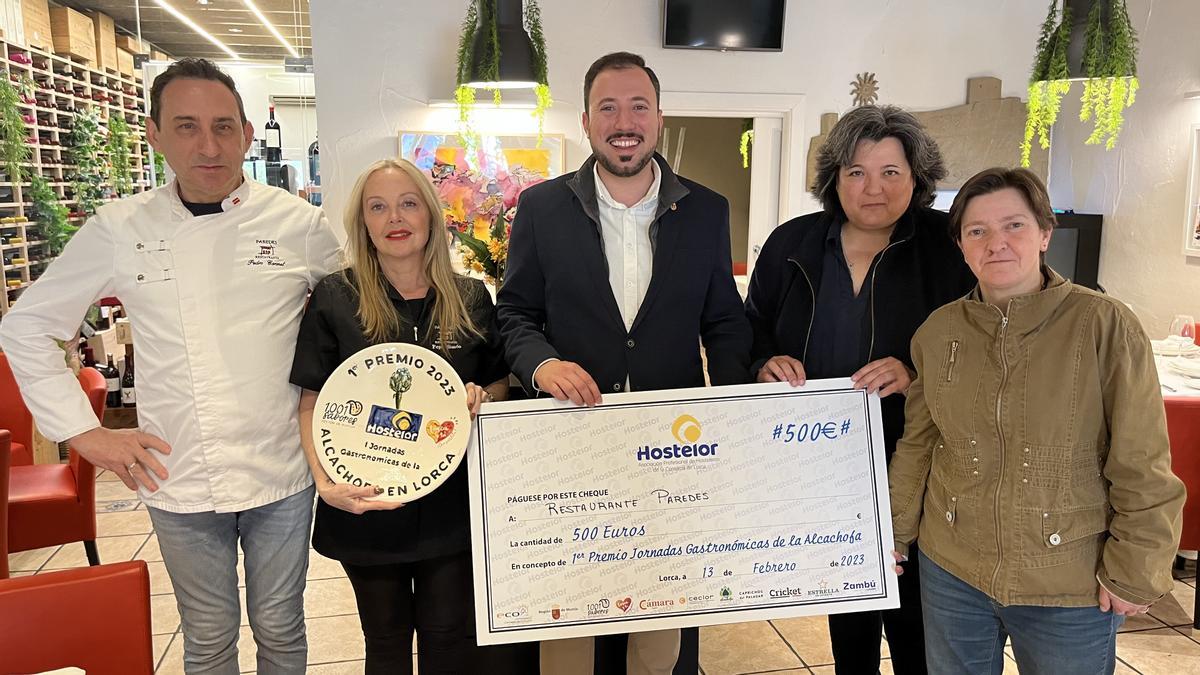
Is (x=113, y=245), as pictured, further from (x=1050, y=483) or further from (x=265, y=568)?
(x=1050, y=483)

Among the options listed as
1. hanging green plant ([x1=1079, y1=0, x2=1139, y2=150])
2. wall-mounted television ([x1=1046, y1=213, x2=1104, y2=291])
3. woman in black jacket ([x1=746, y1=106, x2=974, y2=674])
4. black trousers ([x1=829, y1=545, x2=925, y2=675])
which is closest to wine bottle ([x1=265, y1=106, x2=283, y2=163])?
woman in black jacket ([x1=746, y1=106, x2=974, y2=674])

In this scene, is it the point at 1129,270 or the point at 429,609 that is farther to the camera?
the point at 1129,270

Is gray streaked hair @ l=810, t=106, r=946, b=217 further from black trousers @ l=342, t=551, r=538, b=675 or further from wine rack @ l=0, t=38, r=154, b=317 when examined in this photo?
wine rack @ l=0, t=38, r=154, b=317

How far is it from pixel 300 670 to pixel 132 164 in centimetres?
404

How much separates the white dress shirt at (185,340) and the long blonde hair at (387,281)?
0.21 m

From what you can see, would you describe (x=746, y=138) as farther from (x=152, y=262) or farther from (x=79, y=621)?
(x=79, y=621)

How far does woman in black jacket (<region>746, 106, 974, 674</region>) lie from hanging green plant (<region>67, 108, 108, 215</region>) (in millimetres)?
4300

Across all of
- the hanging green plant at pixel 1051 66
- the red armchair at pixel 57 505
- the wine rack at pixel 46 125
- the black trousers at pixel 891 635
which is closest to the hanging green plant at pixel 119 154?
the wine rack at pixel 46 125

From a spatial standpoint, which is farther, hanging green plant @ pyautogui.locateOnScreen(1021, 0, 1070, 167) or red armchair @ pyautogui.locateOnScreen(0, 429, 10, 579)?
hanging green plant @ pyautogui.locateOnScreen(1021, 0, 1070, 167)

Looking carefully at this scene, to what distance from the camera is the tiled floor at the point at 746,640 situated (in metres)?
2.71

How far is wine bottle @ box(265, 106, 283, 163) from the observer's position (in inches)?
189

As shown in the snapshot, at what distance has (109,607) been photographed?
4.62ft

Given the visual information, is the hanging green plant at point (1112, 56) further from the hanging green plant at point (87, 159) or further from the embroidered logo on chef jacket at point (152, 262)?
the hanging green plant at point (87, 159)

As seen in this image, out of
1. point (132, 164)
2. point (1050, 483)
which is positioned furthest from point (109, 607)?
point (132, 164)
